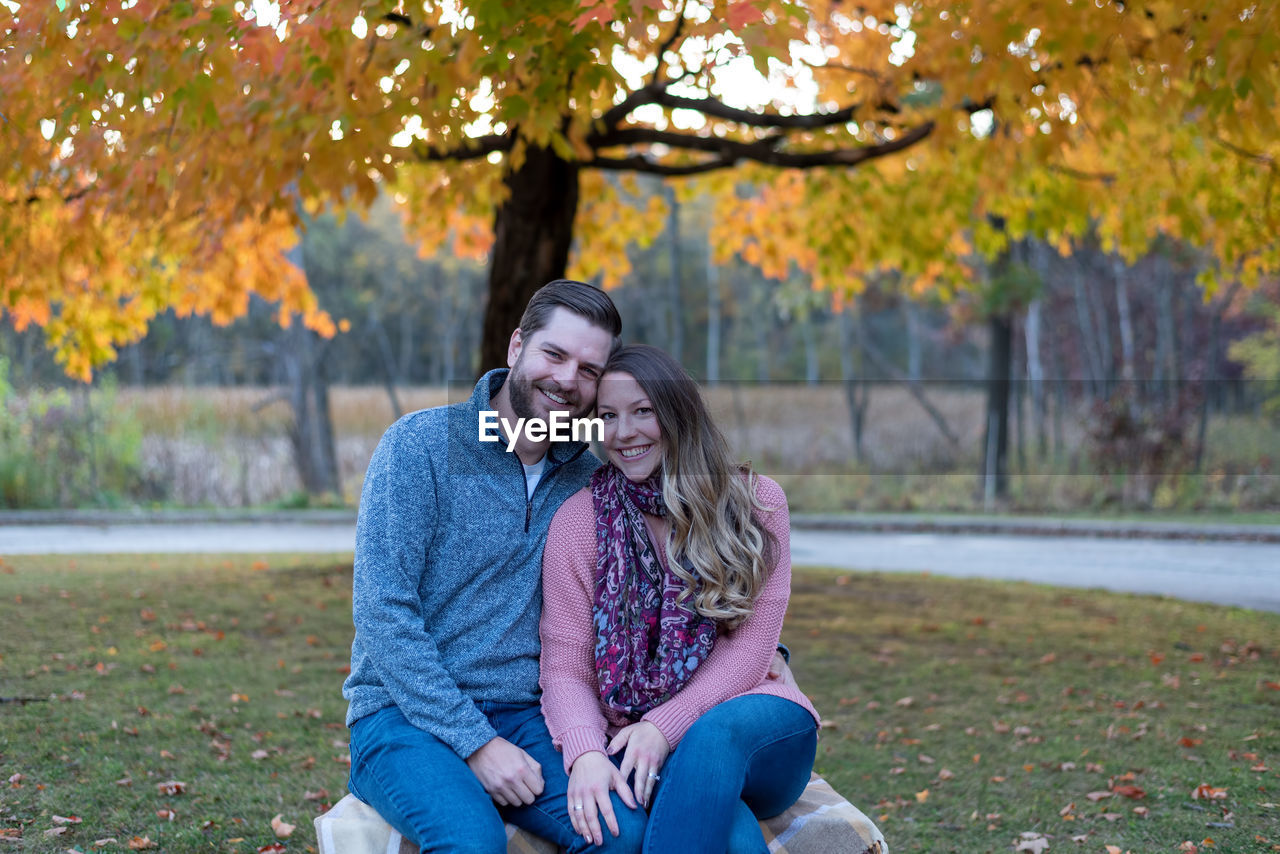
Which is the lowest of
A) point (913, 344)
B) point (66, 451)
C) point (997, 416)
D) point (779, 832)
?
point (779, 832)

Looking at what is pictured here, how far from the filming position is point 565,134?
6.96 metres

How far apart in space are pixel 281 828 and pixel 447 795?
1.58 m

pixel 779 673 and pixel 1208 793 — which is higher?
pixel 779 673

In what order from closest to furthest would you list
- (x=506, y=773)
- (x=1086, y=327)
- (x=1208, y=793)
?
(x=506, y=773) < (x=1208, y=793) < (x=1086, y=327)

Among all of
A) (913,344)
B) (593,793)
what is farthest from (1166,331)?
(593,793)

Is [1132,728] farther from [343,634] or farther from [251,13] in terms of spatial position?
[251,13]

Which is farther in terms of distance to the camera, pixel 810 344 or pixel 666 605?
pixel 810 344

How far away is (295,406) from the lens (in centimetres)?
1742

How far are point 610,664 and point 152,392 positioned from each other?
16.3 m

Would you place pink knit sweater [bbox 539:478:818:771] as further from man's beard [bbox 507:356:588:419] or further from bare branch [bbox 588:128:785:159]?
bare branch [bbox 588:128:785:159]

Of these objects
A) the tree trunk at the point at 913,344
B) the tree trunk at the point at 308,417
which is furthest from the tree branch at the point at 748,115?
the tree trunk at the point at 913,344

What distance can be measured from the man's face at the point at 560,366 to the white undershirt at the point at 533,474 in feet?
0.48

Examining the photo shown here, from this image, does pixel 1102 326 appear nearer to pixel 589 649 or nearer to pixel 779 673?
pixel 779 673

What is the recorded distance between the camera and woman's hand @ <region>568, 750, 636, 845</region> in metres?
2.40
